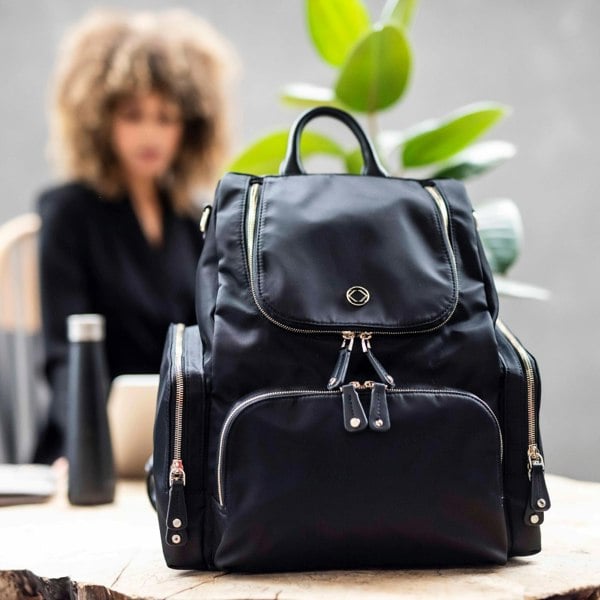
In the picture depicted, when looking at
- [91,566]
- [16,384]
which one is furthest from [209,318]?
[16,384]

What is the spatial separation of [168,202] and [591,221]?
33.8 inches

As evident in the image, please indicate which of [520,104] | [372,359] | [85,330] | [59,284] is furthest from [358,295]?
[520,104]

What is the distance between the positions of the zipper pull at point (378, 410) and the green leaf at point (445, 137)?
579mm

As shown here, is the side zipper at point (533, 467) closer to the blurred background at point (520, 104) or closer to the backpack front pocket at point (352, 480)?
the backpack front pocket at point (352, 480)

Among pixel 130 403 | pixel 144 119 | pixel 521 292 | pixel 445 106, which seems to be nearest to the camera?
pixel 130 403

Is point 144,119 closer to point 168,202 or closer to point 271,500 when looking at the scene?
point 168,202

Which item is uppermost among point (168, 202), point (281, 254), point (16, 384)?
point (281, 254)

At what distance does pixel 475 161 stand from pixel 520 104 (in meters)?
0.78

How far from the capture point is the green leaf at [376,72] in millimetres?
1072

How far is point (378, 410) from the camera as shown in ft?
2.10

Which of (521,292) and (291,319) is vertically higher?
(291,319)

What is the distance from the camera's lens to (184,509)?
655 millimetres

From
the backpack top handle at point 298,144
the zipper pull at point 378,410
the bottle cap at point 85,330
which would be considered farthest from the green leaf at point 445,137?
the zipper pull at point 378,410

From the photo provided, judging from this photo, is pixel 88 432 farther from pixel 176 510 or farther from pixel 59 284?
pixel 59 284
